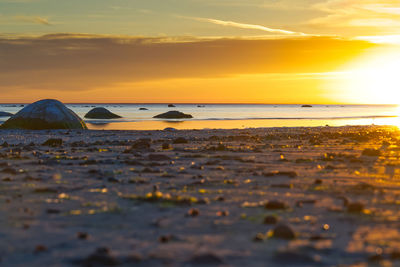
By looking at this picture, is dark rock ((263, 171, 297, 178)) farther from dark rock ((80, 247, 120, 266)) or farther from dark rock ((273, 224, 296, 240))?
dark rock ((80, 247, 120, 266))

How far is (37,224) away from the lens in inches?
246

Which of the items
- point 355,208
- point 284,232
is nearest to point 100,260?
point 284,232

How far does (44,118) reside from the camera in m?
33.0

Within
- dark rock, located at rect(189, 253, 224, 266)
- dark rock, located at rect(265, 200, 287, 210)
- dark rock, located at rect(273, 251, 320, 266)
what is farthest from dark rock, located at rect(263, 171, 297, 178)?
dark rock, located at rect(189, 253, 224, 266)

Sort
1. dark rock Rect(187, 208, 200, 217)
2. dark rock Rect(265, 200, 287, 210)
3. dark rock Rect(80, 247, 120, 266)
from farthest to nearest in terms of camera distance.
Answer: dark rock Rect(265, 200, 287, 210) → dark rock Rect(187, 208, 200, 217) → dark rock Rect(80, 247, 120, 266)

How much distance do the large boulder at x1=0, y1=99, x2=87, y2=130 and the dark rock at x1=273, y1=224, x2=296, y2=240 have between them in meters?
29.5

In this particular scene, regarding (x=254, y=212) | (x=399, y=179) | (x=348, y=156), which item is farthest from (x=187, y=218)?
(x=348, y=156)

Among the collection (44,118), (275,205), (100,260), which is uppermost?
(44,118)

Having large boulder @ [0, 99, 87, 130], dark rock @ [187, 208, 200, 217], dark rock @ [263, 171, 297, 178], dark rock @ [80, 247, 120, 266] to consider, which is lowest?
dark rock @ [80, 247, 120, 266]

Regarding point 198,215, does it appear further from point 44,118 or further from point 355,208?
point 44,118

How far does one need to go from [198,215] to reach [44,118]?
2850 cm

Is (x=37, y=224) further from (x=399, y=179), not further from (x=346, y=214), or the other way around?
(x=399, y=179)

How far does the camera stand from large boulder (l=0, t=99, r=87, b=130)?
3291cm

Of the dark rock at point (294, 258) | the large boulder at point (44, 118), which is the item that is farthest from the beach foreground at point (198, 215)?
the large boulder at point (44, 118)
